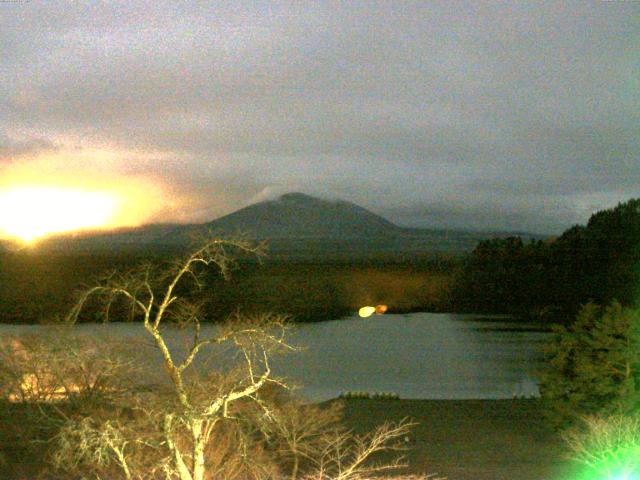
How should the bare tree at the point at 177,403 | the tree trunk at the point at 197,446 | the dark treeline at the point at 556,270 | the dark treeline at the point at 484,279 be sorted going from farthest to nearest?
1. the dark treeline at the point at 556,270
2. the dark treeline at the point at 484,279
3. the tree trunk at the point at 197,446
4. the bare tree at the point at 177,403

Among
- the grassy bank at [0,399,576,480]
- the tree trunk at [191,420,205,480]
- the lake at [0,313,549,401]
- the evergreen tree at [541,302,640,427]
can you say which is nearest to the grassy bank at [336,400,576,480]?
the grassy bank at [0,399,576,480]

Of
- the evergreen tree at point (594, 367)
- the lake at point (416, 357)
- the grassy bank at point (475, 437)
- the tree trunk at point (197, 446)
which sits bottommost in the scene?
the lake at point (416, 357)

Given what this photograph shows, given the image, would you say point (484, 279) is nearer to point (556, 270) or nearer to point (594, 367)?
point (556, 270)

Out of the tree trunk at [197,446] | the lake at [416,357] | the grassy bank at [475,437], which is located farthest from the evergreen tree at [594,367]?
the tree trunk at [197,446]

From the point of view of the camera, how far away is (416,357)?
161 ft

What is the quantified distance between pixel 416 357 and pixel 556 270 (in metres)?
31.7

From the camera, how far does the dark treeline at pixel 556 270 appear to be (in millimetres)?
70306

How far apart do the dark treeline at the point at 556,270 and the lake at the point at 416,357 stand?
5171mm

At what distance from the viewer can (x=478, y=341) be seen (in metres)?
58.0

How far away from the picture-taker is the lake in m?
35.2

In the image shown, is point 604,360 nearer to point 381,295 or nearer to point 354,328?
point 354,328

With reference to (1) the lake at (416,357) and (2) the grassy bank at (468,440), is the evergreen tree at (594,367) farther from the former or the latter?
(1) the lake at (416,357)

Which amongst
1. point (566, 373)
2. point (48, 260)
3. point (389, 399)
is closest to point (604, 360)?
point (566, 373)

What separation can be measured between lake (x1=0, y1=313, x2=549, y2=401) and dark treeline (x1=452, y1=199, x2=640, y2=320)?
5.17m
